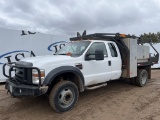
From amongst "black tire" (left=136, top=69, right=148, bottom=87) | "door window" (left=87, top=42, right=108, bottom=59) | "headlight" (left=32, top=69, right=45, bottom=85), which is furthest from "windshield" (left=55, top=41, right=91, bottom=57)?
"black tire" (left=136, top=69, right=148, bottom=87)

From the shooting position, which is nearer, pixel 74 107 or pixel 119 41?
pixel 74 107

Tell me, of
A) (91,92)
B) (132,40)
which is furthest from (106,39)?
(91,92)

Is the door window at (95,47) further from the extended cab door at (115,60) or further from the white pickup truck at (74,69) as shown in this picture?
the extended cab door at (115,60)

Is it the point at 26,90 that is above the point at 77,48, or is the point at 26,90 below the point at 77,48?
below

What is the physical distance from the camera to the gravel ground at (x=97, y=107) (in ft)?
Result: 13.7

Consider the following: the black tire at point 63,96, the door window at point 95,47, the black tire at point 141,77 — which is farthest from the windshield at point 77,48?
the black tire at point 141,77

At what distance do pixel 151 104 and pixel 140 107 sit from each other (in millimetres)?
491

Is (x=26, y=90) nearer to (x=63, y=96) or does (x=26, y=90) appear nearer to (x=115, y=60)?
(x=63, y=96)

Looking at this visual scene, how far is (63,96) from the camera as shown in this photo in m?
4.36

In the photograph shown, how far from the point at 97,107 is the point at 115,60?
1876mm

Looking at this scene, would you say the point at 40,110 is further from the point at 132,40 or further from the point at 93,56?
the point at 132,40

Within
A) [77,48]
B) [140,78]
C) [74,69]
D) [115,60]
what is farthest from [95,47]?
[140,78]

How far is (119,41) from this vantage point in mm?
6449

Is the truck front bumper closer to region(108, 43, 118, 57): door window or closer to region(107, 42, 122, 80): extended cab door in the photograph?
region(107, 42, 122, 80): extended cab door
